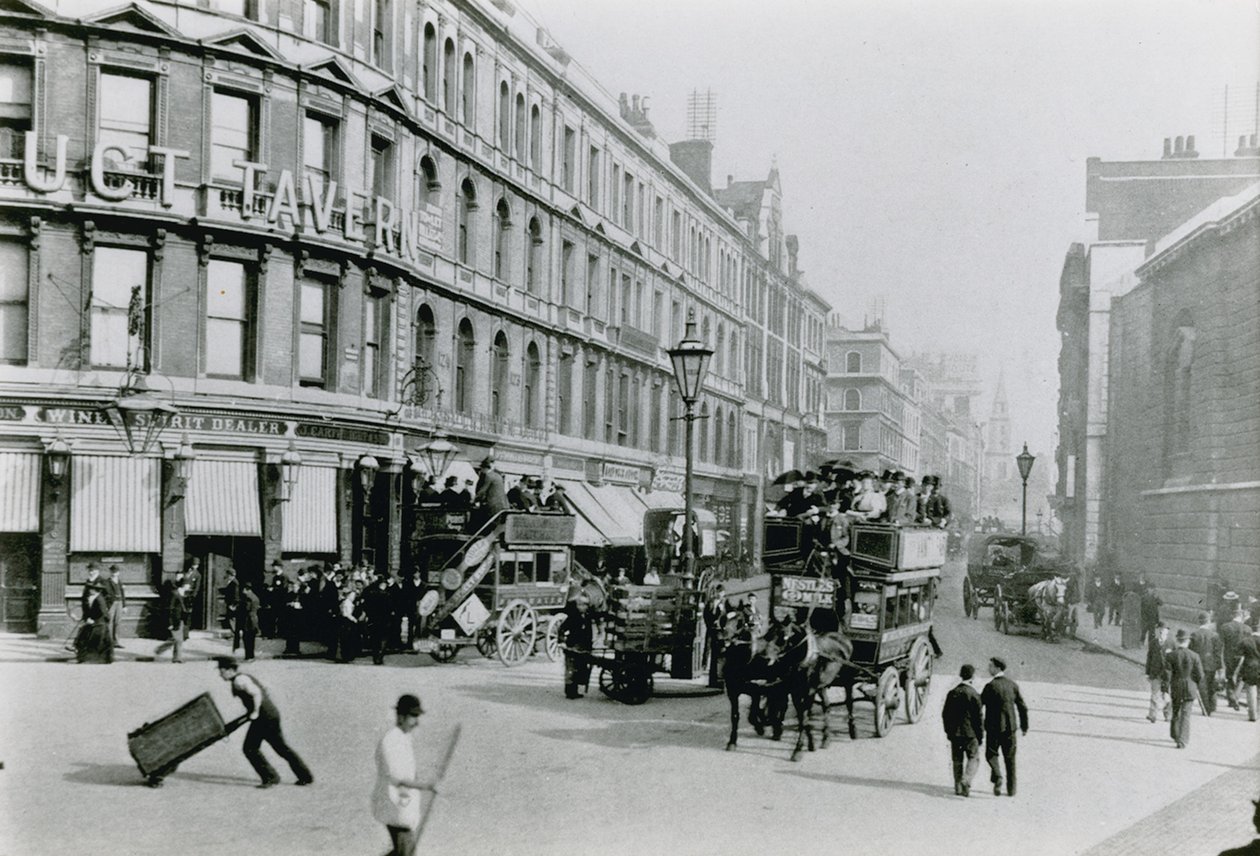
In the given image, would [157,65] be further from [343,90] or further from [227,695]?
[227,695]

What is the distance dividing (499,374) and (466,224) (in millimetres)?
4204

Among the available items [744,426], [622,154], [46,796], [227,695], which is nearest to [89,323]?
[227,695]

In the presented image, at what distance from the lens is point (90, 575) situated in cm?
1791

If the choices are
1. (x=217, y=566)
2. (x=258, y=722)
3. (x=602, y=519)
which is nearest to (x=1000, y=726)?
(x=258, y=722)

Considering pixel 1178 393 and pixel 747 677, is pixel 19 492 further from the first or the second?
pixel 1178 393

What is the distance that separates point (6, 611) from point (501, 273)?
15065 millimetres

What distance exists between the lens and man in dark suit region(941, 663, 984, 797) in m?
10.9

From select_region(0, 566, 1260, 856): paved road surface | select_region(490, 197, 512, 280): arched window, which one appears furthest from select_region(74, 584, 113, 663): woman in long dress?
select_region(490, 197, 512, 280): arched window

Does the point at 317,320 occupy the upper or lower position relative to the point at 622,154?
lower

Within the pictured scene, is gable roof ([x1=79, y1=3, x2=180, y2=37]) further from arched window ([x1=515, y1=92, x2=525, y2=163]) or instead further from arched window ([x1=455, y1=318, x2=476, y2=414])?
arched window ([x1=515, y1=92, x2=525, y2=163])

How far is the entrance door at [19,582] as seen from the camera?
19.1 metres

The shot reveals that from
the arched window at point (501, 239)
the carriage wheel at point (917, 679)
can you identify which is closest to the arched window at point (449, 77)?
the arched window at point (501, 239)

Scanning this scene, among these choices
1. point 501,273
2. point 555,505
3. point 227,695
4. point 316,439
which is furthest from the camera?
point 501,273

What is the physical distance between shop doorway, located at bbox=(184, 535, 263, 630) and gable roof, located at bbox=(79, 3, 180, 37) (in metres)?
9.56
